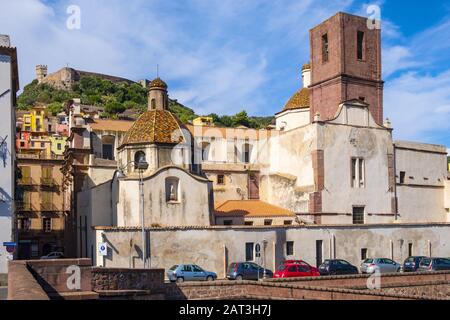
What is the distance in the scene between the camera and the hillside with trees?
12594 cm

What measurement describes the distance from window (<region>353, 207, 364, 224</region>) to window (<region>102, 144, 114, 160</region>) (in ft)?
70.9

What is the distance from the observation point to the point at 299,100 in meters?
56.2

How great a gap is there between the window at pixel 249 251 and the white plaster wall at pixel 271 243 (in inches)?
9.9

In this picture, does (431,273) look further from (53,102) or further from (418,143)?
(53,102)

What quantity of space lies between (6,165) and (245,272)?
13.9 m

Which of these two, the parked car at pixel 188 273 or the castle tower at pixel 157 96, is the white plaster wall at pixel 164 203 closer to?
the parked car at pixel 188 273

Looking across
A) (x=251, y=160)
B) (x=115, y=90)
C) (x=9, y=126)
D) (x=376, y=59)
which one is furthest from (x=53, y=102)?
(x=9, y=126)

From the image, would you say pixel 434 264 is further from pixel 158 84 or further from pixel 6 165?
pixel 6 165

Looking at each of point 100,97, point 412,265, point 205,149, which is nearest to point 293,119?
point 205,149

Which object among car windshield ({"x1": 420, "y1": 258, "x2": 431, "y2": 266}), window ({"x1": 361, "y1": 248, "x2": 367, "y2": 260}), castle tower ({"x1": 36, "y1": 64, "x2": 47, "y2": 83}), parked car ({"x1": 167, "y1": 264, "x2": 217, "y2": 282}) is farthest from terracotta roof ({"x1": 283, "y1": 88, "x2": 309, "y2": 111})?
castle tower ({"x1": 36, "y1": 64, "x2": 47, "y2": 83})

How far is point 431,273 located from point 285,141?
19.8 meters

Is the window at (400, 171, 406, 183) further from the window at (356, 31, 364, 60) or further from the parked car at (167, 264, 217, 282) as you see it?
the parked car at (167, 264, 217, 282)

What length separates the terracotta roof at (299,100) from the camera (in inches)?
2190

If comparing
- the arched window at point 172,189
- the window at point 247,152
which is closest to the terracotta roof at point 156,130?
the arched window at point 172,189
